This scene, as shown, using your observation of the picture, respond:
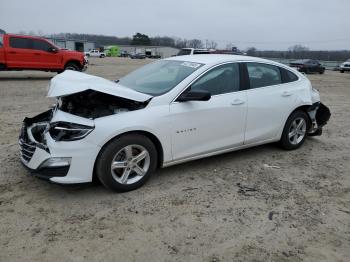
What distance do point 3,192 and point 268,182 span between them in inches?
128

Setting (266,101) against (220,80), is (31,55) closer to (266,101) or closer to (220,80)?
(220,80)

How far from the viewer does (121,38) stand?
14438cm

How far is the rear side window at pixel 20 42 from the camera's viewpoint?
1402 cm

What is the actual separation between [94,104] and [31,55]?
11.8 metres

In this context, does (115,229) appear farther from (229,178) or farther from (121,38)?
(121,38)

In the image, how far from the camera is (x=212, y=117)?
434cm

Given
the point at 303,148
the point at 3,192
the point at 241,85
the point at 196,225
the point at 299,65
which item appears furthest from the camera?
the point at 299,65

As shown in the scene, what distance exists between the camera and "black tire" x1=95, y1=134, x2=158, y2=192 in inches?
143

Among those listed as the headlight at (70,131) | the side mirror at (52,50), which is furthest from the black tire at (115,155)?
the side mirror at (52,50)

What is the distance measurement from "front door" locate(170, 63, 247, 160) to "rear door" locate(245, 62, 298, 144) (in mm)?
197

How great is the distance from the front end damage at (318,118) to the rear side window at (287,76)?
0.65 metres

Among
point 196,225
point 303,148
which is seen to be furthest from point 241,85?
point 196,225

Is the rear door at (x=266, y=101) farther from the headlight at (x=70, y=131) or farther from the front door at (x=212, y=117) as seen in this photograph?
the headlight at (x=70, y=131)

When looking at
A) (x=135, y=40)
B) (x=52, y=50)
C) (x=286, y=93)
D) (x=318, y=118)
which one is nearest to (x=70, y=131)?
(x=286, y=93)
